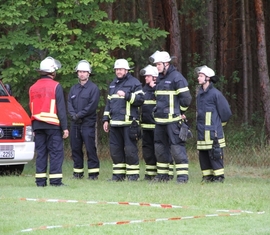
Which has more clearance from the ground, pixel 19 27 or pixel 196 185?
pixel 19 27

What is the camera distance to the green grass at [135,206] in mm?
9469

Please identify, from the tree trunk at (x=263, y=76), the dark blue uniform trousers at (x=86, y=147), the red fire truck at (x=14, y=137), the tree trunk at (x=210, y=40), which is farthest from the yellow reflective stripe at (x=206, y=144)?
the tree trunk at (x=210, y=40)

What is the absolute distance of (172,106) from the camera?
14.6m

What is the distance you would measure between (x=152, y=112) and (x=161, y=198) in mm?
3498

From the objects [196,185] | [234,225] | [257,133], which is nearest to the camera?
[234,225]

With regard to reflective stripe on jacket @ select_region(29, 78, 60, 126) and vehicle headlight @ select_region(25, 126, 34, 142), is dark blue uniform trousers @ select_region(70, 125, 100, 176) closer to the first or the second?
vehicle headlight @ select_region(25, 126, 34, 142)

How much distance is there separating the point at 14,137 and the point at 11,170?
112 cm

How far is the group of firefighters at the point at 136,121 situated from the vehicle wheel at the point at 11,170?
4.96 ft

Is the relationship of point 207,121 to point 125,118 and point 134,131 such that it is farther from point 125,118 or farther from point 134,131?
point 125,118

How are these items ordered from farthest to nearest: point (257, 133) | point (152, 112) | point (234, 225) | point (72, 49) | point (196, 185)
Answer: point (257, 133)
point (72, 49)
point (152, 112)
point (196, 185)
point (234, 225)

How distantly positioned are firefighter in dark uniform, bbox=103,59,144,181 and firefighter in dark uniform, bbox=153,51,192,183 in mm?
544

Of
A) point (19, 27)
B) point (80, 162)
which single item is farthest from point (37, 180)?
point (19, 27)

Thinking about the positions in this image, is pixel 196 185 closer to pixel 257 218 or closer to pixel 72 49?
pixel 257 218

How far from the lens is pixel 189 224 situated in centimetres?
975
